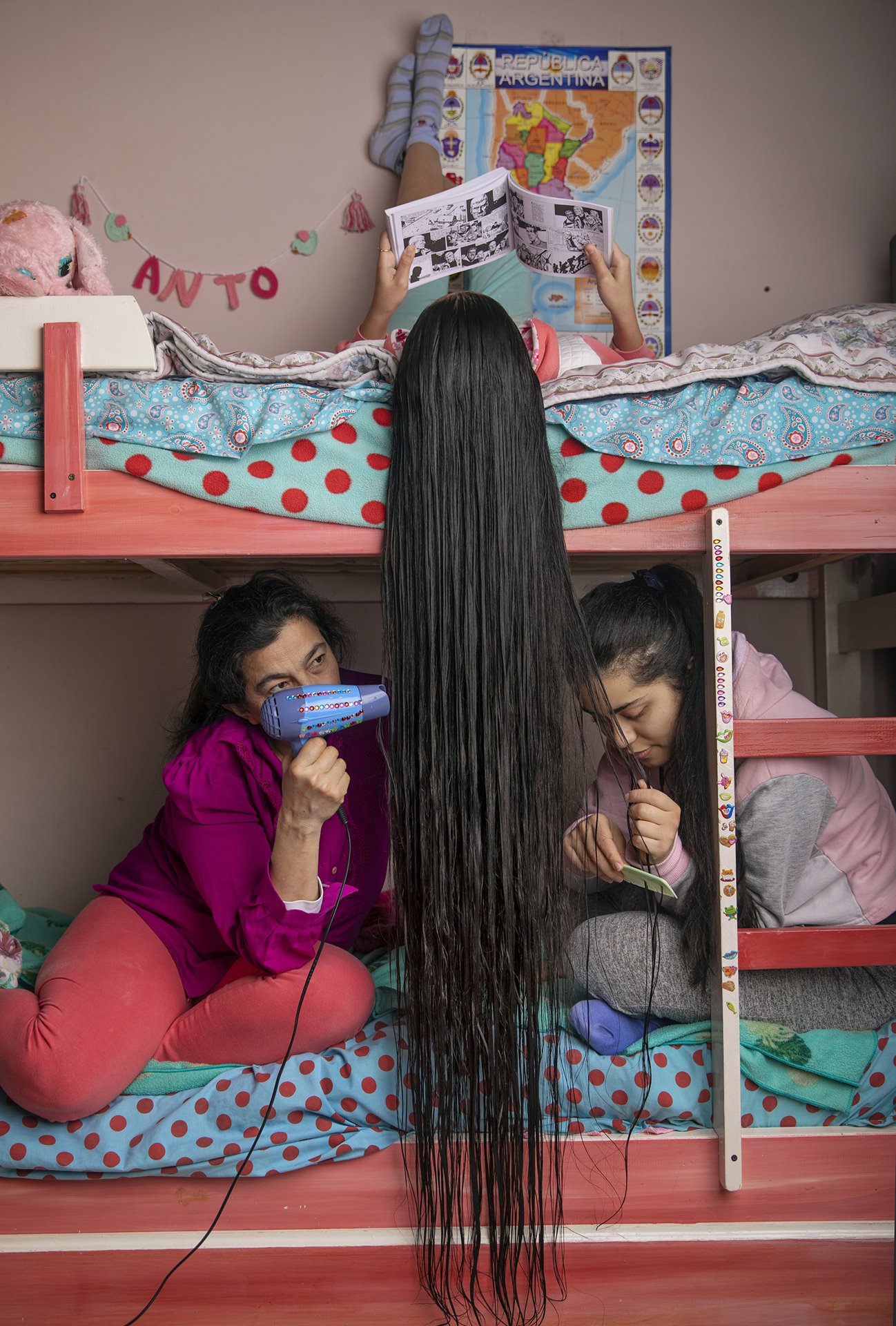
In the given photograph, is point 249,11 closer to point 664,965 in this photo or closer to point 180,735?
point 180,735

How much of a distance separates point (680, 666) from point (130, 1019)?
2.85 feet

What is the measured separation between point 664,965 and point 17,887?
57.3 inches

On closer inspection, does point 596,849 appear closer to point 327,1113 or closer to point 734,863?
point 734,863

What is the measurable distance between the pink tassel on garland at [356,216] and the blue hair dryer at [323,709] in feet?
4.02

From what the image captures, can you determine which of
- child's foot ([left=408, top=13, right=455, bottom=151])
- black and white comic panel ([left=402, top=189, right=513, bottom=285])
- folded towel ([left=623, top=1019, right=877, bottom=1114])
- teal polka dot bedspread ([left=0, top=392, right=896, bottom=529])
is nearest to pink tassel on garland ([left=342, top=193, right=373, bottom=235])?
child's foot ([left=408, top=13, right=455, bottom=151])

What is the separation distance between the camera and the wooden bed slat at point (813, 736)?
46.0 inches

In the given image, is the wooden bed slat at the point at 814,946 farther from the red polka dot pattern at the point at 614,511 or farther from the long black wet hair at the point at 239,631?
the long black wet hair at the point at 239,631

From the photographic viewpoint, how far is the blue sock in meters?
1.21

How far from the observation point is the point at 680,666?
1.31 m

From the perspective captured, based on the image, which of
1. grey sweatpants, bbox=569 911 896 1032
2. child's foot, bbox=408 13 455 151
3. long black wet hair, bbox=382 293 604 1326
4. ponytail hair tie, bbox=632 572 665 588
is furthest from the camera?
child's foot, bbox=408 13 455 151

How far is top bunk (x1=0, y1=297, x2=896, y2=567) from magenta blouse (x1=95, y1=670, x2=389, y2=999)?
0.35 meters

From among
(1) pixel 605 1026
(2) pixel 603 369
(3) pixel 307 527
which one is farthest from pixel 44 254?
(1) pixel 605 1026

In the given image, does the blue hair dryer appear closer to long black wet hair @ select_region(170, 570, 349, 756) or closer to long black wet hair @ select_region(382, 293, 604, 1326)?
long black wet hair @ select_region(382, 293, 604, 1326)

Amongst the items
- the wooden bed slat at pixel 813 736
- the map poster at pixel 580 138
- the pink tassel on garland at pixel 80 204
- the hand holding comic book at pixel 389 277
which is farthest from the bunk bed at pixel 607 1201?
the pink tassel on garland at pixel 80 204
